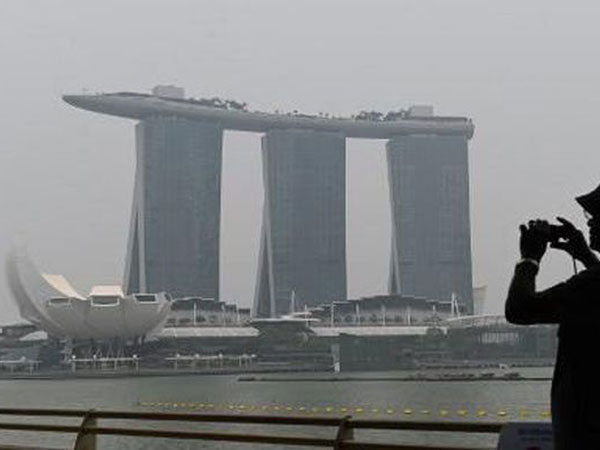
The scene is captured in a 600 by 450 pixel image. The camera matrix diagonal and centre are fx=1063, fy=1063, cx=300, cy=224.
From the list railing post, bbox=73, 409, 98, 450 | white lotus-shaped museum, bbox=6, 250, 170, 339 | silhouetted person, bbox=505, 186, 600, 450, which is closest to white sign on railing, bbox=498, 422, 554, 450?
silhouetted person, bbox=505, 186, 600, 450

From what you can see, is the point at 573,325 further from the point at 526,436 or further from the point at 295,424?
the point at 295,424

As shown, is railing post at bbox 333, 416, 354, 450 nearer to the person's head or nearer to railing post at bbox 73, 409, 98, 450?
railing post at bbox 73, 409, 98, 450

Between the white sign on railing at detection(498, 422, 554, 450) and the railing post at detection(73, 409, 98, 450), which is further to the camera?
the railing post at detection(73, 409, 98, 450)

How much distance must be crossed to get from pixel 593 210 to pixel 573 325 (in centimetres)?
37

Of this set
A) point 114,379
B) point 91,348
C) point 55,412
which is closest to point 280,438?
point 55,412

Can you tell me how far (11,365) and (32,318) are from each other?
2250 centimetres

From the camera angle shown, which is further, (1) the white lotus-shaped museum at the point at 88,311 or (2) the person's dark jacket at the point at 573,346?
(1) the white lotus-shaped museum at the point at 88,311

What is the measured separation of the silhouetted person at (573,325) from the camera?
3314mm

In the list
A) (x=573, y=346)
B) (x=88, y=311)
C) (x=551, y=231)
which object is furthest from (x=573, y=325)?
(x=88, y=311)

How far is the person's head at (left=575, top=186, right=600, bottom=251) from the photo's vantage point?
3.39 metres

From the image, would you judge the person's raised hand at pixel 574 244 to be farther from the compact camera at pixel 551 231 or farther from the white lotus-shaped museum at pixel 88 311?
the white lotus-shaped museum at pixel 88 311

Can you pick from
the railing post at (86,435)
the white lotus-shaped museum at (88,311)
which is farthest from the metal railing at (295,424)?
the white lotus-shaped museum at (88,311)

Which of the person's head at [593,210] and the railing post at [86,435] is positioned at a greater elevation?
the person's head at [593,210]

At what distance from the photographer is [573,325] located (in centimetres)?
340
